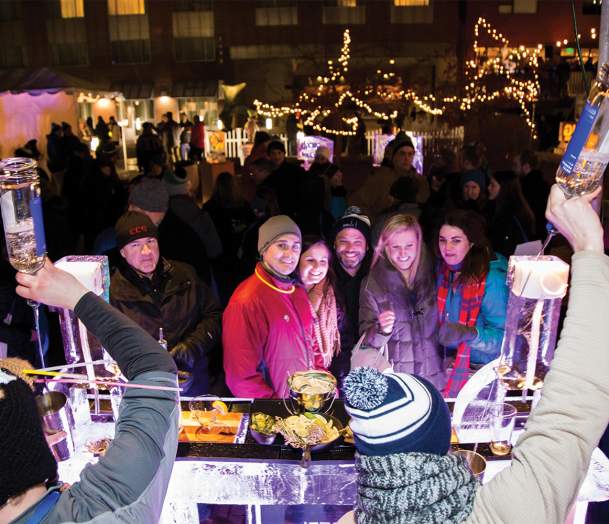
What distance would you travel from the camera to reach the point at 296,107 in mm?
14766

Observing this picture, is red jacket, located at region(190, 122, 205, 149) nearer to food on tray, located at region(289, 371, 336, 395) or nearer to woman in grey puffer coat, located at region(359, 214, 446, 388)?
woman in grey puffer coat, located at region(359, 214, 446, 388)

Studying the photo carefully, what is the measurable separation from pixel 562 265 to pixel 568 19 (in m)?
22.1

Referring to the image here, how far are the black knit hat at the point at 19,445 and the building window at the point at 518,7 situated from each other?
22.5 meters

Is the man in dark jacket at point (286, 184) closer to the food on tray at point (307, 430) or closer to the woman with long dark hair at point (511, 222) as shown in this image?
the woman with long dark hair at point (511, 222)

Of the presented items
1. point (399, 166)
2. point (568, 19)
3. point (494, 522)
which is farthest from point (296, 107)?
point (494, 522)

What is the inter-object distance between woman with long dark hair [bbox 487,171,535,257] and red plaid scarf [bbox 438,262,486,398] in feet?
6.07

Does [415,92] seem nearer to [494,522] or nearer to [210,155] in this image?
[210,155]

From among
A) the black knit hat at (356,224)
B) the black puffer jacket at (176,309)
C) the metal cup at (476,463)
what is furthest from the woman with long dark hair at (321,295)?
the metal cup at (476,463)

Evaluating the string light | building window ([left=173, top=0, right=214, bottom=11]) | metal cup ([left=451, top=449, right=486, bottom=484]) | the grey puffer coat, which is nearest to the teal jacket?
the grey puffer coat

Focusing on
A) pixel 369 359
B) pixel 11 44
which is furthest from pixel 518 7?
pixel 369 359

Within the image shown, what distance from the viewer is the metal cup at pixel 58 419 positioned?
2.07 metres

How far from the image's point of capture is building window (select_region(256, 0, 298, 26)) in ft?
71.5

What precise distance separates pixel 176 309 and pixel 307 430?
1.23m

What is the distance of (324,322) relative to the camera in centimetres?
323
